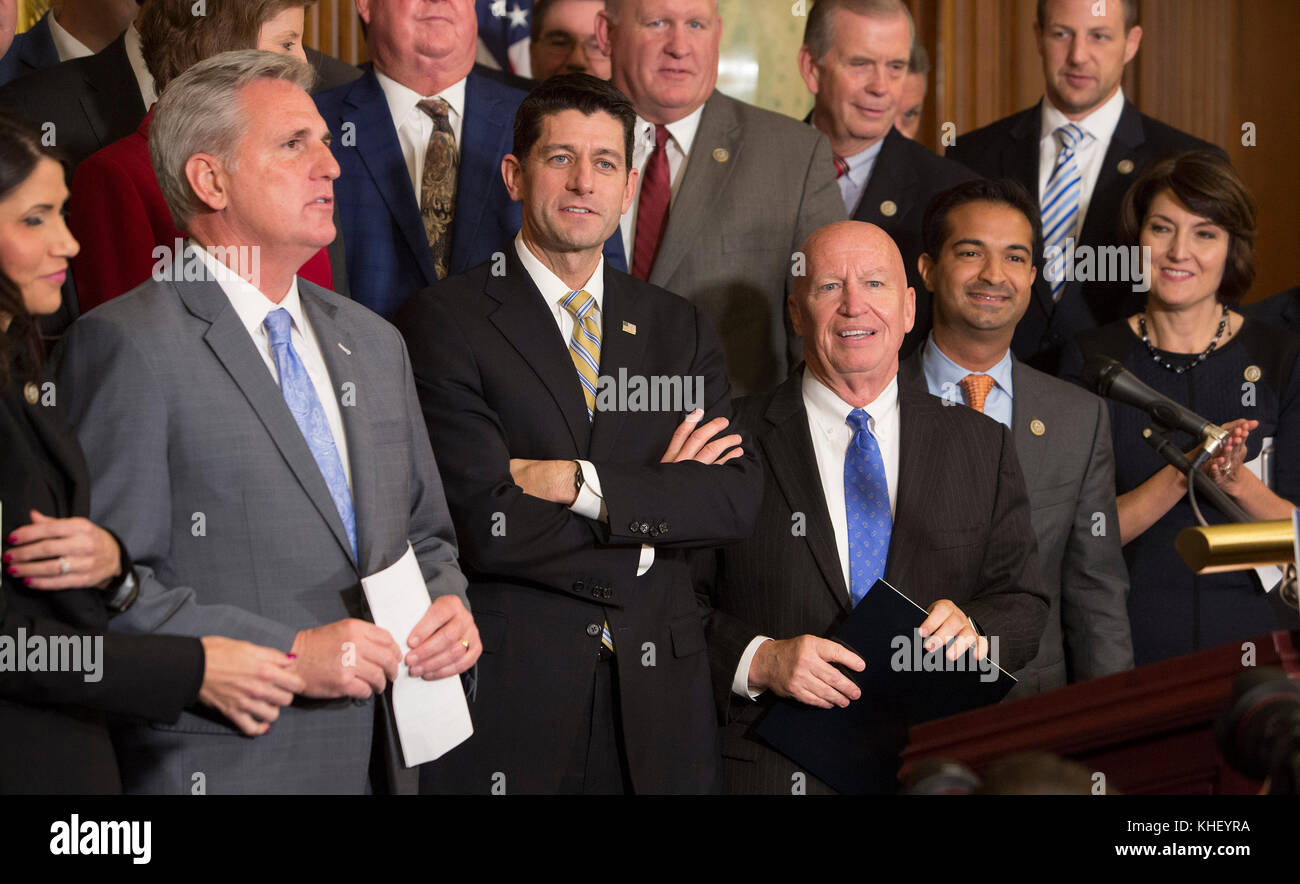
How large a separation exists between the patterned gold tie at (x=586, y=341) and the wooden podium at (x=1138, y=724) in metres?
1.33

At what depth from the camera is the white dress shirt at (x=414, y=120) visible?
11.1ft

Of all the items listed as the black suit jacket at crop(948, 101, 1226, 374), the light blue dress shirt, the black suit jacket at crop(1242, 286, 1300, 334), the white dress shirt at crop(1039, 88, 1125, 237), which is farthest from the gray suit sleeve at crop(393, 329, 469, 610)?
the black suit jacket at crop(1242, 286, 1300, 334)

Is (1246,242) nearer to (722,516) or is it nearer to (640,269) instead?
(640,269)

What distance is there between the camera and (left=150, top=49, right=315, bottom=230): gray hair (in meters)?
2.40

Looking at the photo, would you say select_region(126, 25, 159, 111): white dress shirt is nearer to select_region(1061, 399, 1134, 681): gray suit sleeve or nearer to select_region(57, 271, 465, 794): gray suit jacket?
select_region(57, 271, 465, 794): gray suit jacket

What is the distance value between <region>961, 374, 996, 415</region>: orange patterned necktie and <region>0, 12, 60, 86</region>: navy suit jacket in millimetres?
Result: 2403

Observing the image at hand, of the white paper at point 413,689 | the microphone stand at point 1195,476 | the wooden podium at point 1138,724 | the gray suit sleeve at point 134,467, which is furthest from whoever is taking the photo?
the microphone stand at point 1195,476

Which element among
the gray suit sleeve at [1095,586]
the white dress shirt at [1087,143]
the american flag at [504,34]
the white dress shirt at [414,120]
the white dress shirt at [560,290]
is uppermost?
the american flag at [504,34]

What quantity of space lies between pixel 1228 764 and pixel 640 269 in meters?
2.24

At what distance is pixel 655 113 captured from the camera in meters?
3.63

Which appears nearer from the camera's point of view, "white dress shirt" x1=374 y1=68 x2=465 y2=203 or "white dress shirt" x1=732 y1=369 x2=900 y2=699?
"white dress shirt" x1=732 y1=369 x2=900 y2=699

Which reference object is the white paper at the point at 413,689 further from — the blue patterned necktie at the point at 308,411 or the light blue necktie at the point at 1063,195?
the light blue necktie at the point at 1063,195

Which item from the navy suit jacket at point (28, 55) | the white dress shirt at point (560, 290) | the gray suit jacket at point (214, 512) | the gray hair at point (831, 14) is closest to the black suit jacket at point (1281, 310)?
the gray hair at point (831, 14)

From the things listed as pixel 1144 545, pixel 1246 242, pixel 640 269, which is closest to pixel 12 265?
pixel 640 269
